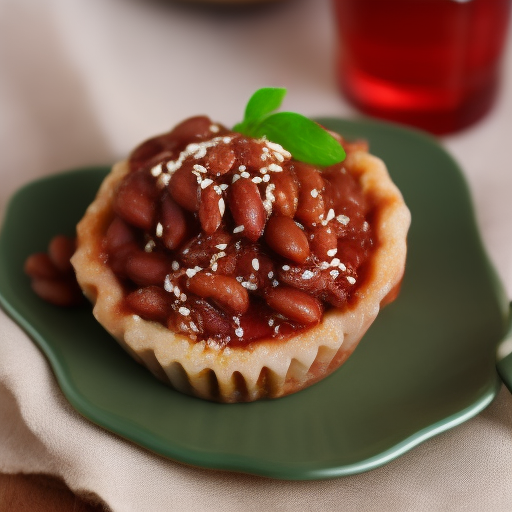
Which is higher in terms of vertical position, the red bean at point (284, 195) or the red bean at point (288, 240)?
the red bean at point (284, 195)

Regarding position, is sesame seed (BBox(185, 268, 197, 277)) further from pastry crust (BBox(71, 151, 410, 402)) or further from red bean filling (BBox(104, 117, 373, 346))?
pastry crust (BBox(71, 151, 410, 402))

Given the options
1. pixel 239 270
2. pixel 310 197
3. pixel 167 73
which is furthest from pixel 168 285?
pixel 167 73

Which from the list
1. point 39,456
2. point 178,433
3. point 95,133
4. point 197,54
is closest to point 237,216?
point 178,433

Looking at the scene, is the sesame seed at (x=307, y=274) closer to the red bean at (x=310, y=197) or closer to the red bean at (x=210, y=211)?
the red bean at (x=310, y=197)

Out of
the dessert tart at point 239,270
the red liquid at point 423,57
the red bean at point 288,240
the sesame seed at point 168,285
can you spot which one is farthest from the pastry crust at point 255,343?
the red liquid at point 423,57

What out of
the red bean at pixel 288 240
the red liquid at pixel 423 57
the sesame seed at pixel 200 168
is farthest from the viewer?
the red liquid at pixel 423 57

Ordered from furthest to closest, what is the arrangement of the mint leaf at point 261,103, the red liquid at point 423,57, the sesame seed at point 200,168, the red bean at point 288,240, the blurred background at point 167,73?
1. the blurred background at point 167,73
2. the red liquid at point 423,57
3. the mint leaf at point 261,103
4. the sesame seed at point 200,168
5. the red bean at point 288,240

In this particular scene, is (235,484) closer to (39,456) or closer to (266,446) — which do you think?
(266,446)
